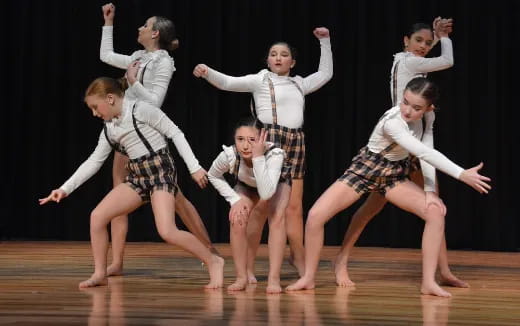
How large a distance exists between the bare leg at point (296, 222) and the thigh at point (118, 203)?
32.8 inches

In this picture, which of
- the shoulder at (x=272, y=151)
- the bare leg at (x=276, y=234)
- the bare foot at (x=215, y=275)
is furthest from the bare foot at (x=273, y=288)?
the shoulder at (x=272, y=151)

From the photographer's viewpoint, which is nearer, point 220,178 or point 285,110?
point 220,178

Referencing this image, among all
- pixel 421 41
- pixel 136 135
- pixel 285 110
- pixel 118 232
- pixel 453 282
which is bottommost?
pixel 453 282

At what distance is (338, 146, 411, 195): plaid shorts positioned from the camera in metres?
4.11

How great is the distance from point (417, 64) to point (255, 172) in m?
1.18

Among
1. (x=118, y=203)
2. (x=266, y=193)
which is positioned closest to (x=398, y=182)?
(x=266, y=193)

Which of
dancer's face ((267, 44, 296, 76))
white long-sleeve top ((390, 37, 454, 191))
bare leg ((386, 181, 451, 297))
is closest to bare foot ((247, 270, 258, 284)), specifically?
bare leg ((386, 181, 451, 297))

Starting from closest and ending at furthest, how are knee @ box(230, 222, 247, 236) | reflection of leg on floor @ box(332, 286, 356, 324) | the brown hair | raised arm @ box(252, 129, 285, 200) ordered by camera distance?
reflection of leg on floor @ box(332, 286, 356, 324) → raised arm @ box(252, 129, 285, 200) → knee @ box(230, 222, 247, 236) → the brown hair

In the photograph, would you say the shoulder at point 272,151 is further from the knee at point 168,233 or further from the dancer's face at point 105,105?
the dancer's face at point 105,105

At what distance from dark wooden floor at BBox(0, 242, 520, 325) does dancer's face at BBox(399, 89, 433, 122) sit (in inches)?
33.3

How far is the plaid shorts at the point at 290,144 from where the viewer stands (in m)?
4.47

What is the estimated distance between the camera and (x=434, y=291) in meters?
3.94

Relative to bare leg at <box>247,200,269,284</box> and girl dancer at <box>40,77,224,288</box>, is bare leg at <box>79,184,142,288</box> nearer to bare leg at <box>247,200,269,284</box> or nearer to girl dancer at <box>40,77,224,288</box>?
girl dancer at <box>40,77,224,288</box>

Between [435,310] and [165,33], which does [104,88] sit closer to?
[165,33]
